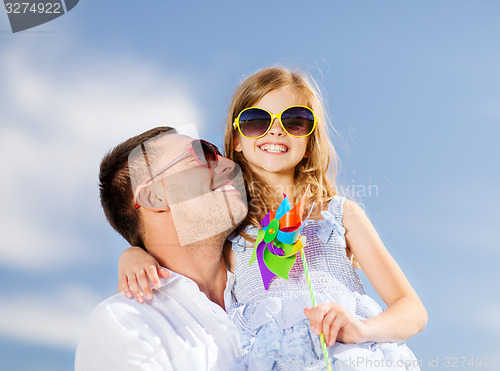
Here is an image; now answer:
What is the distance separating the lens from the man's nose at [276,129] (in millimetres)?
3416

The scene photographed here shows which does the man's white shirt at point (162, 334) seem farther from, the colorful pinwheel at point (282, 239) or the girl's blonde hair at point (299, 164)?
Result: the girl's blonde hair at point (299, 164)

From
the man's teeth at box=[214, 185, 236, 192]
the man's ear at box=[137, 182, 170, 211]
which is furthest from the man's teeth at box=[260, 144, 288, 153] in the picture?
the man's ear at box=[137, 182, 170, 211]

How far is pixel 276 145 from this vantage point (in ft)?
11.3

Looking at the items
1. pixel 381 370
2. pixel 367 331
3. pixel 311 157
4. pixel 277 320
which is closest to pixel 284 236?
pixel 277 320

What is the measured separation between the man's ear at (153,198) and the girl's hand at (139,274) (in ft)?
1.12

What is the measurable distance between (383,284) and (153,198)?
5.03 feet

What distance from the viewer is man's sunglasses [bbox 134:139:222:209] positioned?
3.26m

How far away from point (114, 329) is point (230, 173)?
1.39 m

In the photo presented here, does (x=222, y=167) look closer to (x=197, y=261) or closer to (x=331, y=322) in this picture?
(x=197, y=261)

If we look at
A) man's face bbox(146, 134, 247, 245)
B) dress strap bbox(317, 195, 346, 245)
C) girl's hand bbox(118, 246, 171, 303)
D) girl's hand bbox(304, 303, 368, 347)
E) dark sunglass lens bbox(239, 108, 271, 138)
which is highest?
dark sunglass lens bbox(239, 108, 271, 138)

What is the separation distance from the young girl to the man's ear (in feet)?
0.99

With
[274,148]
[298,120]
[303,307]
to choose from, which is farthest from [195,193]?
[303,307]

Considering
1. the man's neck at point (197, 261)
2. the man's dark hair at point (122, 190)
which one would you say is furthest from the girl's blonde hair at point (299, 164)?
the man's dark hair at point (122, 190)

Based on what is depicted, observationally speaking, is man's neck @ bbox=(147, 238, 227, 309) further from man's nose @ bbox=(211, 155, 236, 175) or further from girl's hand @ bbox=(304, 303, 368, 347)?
girl's hand @ bbox=(304, 303, 368, 347)
